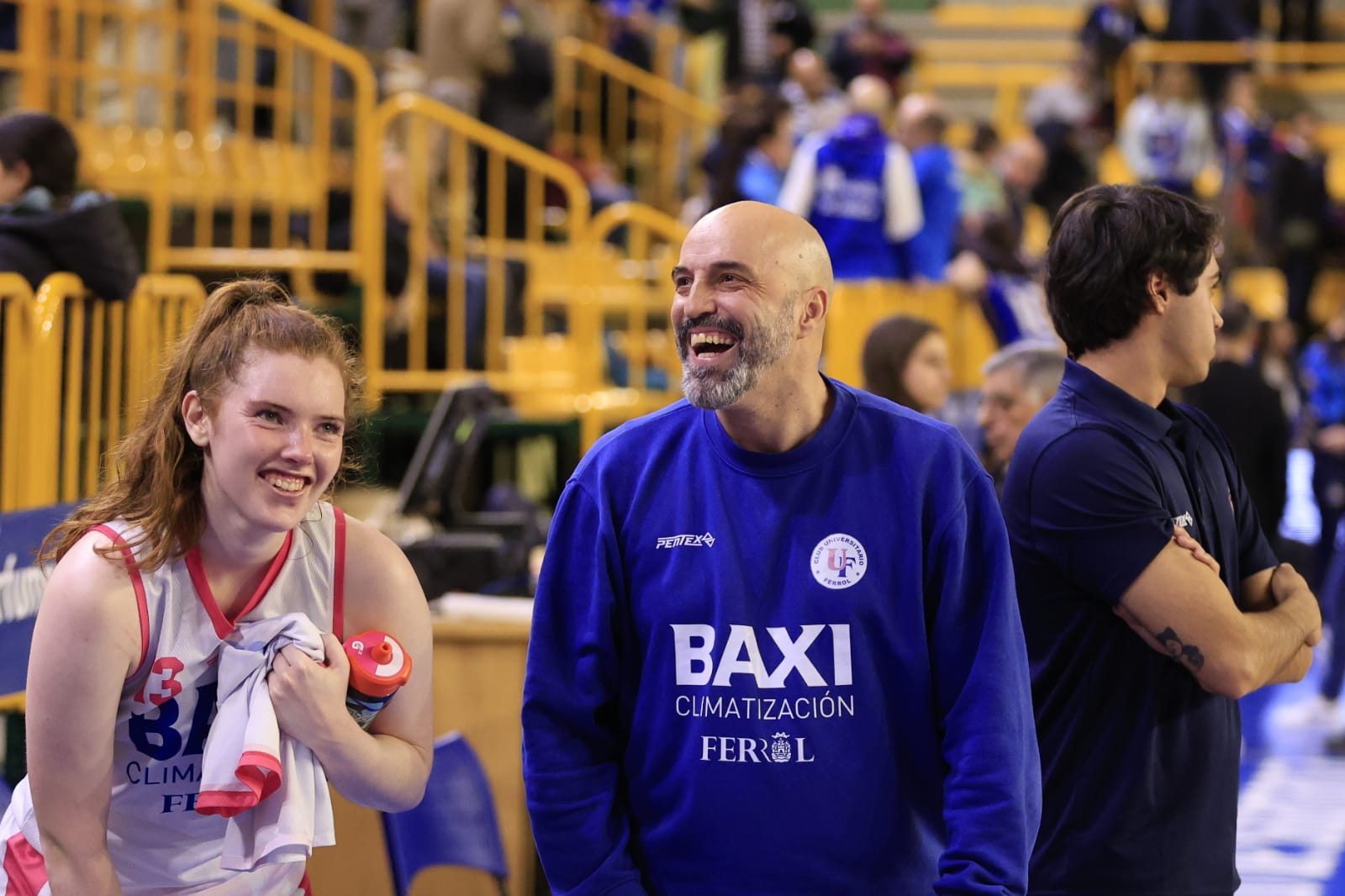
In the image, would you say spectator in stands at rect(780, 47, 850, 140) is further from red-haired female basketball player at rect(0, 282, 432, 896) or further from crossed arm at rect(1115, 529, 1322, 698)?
red-haired female basketball player at rect(0, 282, 432, 896)

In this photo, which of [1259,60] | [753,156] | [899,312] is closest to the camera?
Answer: [899,312]

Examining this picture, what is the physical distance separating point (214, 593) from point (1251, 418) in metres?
6.04

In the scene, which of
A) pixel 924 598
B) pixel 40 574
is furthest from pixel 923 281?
pixel 924 598

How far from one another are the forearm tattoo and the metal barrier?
5.93 meters

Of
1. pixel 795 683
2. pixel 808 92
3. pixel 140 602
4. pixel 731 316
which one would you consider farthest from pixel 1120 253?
pixel 808 92

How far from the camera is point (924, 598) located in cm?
259

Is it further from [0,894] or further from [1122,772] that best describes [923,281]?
[0,894]

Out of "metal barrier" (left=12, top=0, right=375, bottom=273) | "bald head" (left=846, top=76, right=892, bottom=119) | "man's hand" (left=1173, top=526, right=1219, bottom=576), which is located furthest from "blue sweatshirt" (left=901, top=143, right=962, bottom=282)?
"man's hand" (left=1173, top=526, right=1219, bottom=576)

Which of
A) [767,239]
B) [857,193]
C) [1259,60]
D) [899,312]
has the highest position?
[1259,60]

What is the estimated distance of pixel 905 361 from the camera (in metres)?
5.72

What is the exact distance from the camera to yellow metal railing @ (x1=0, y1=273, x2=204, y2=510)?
4805 mm

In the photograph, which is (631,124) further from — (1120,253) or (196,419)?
(196,419)

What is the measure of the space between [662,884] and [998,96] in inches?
665

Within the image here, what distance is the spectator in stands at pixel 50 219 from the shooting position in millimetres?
5199
